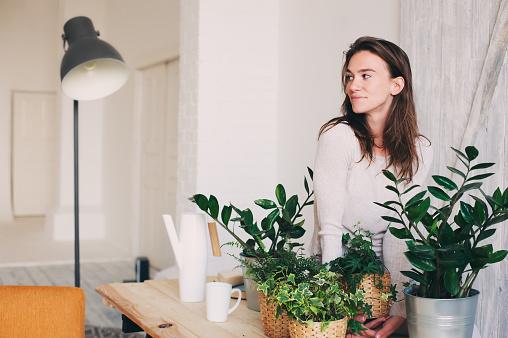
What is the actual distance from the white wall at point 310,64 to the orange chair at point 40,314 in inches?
81.3

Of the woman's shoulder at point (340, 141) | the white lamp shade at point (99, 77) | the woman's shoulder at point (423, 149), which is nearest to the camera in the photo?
the woman's shoulder at point (340, 141)

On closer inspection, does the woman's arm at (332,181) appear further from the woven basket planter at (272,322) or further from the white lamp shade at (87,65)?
the white lamp shade at (87,65)

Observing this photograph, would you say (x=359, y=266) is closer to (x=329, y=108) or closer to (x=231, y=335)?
(x=231, y=335)

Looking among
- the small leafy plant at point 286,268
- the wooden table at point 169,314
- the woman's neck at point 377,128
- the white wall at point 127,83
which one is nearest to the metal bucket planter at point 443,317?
the small leafy plant at point 286,268

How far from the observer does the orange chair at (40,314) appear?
5.71ft

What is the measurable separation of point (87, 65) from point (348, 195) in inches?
73.9

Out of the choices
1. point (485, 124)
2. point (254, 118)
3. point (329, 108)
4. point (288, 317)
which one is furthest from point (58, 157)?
point (288, 317)

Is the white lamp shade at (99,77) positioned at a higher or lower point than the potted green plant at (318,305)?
higher

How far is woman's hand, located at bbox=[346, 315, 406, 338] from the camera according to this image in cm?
151

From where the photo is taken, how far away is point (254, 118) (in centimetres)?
404

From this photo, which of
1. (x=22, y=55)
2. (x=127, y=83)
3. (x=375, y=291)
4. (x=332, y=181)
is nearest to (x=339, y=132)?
(x=332, y=181)

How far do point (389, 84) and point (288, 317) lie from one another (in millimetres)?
749

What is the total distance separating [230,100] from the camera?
398 cm

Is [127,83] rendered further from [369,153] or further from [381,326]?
[381,326]
